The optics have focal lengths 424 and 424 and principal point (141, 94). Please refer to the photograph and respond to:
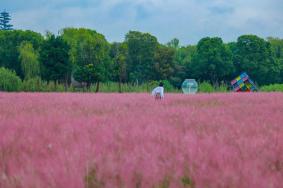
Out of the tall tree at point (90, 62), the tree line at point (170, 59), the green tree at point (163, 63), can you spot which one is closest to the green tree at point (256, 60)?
the tree line at point (170, 59)

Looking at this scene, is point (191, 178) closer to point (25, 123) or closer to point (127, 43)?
point (25, 123)

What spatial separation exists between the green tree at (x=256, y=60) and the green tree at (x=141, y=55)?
42.1 feet

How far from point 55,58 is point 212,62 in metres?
24.3

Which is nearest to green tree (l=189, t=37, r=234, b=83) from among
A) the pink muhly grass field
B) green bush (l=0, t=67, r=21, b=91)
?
green bush (l=0, t=67, r=21, b=91)

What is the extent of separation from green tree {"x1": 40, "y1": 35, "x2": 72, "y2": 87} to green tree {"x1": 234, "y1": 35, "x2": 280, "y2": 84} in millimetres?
28069

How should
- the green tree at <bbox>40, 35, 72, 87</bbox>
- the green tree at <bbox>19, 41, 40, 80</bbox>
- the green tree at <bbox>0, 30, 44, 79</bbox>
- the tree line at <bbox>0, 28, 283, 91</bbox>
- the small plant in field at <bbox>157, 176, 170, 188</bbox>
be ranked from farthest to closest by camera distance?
the green tree at <bbox>0, 30, 44, 79</bbox>
the tree line at <bbox>0, 28, 283, 91</bbox>
the green tree at <bbox>19, 41, 40, 80</bbox>
the green tree at <bbox>40, 35, 72, 87</bbox>
the small plant in field at <bbox>157, 176, 170, 188</bbox>

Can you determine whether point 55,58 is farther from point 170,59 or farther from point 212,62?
point 212,62

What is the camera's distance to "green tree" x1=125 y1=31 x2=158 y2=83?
5875cm

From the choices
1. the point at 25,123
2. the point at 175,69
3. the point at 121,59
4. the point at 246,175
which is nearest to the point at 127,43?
the point at 175,69

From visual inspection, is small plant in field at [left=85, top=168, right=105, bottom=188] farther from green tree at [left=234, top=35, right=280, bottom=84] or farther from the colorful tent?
green tree at [left=234, top=35, right=280, bottom=84]

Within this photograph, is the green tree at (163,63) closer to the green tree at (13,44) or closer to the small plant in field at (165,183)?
the green tree at (13,44)

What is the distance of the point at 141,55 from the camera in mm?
60531

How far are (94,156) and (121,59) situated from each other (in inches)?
1821

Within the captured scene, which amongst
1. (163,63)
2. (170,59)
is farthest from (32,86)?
(170,59)
